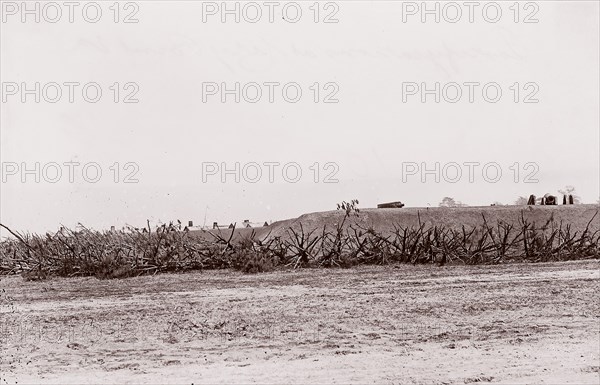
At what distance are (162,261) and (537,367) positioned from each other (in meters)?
14.7

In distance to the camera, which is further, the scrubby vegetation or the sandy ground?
the scrubby vegetation

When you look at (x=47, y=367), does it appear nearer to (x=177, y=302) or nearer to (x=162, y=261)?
(x=177, y=302)

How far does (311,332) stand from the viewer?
10.5m

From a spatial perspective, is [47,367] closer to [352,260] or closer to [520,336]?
[520,336]

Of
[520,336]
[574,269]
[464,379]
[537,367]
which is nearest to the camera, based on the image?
[464,379]

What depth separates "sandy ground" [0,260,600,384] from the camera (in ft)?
26.6

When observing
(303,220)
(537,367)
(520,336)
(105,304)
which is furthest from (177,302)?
(303,220)

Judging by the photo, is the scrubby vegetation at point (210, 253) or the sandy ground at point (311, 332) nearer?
the sandy ground at point (311, 332)

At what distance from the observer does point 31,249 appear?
71.9ft

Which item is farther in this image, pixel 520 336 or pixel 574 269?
pixel 574 269

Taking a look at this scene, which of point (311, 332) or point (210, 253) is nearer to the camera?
point (311, 332)

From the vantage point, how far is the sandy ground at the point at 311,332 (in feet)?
26.6

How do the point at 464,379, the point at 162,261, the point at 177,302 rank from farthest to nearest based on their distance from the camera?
the point at 162,261 → the point at 177,302 → the point at 464,379

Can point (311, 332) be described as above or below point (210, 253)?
below
